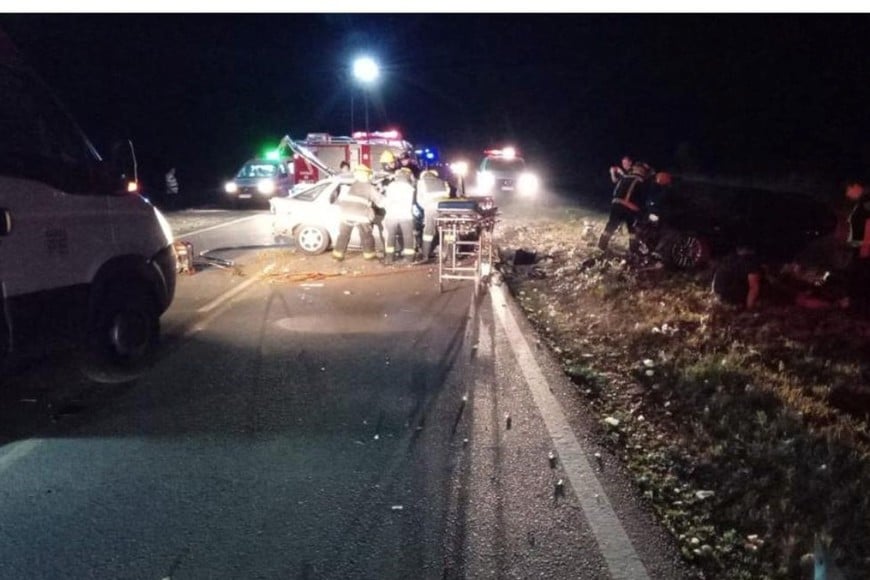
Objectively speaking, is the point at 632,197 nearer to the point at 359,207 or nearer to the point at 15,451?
the point at 359,207

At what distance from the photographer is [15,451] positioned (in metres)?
5.12

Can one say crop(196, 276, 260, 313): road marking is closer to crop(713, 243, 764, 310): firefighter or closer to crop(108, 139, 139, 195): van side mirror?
crop(108, 139, 139, 195): van side mirror

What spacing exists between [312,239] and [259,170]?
1476 cm

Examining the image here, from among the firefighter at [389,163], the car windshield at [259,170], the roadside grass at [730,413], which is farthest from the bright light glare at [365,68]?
the roadside grass at [730,413]

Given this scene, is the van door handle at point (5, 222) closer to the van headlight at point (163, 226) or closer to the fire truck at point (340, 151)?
the van headlight at point (163, 226)

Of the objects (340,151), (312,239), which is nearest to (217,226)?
(340,151)

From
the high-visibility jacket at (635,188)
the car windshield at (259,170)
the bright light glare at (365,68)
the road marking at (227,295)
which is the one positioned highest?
the bright light glare at (365,68)

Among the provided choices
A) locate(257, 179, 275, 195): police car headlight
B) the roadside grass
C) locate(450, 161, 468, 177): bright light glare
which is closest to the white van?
the roadside grass

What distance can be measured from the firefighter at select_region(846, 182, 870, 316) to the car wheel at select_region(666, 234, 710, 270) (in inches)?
139

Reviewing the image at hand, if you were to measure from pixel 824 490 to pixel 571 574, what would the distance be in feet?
5.78

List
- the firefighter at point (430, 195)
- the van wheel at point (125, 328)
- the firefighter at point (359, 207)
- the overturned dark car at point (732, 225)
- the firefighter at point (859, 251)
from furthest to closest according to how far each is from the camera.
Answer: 1. the firefighter at point (359, 207)
2. the firefighter at point (430, 195)
3. the overturned dark car at point (732, 225)
4. the firefighter at point (859, 251)
5. the van wheel at point (125, 328)

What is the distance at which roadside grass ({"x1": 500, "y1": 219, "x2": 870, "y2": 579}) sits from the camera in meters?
3.90

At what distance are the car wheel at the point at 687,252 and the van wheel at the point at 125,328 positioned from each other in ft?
25.8

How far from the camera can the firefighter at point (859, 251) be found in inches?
311
